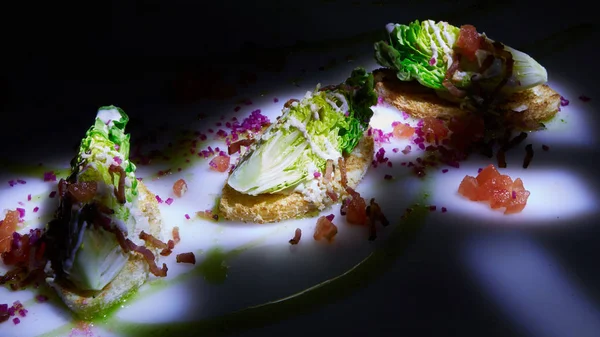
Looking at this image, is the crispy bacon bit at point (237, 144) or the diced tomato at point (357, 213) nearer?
the diced tomato at point (357, 213)

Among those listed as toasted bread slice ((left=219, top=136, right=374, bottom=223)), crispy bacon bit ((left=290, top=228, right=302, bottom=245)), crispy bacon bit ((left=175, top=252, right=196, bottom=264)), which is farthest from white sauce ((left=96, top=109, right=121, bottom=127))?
crispy bacon bit ((left=290, top=228, right=302, bottom=245))

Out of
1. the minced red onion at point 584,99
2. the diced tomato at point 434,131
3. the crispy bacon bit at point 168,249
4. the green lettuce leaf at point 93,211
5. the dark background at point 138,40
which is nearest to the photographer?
the green lettuce leaf at point 93,211

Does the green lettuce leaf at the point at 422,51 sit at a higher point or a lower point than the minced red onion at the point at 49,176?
higher

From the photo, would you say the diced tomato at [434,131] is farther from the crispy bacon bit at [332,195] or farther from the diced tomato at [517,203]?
the crispy bacon bit at [332,195]

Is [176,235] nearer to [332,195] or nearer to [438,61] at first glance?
[332,195]

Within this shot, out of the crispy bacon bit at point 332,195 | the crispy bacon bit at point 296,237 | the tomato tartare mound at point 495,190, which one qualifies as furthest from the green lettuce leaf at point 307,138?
the tomato tartare mound at point 495,190

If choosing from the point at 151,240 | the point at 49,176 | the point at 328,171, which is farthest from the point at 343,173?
the point at 49,176

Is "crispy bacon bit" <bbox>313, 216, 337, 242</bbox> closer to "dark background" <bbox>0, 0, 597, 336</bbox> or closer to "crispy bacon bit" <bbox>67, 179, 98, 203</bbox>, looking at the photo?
"crispy bacon bit" <bbox>67, 179, 98, 203</bbox>
